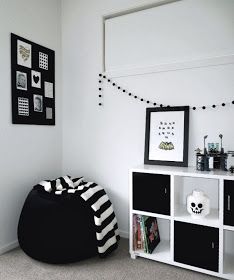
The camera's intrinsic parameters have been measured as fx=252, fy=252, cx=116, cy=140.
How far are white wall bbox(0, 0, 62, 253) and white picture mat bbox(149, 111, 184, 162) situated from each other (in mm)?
1065

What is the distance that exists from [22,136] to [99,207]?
97cm

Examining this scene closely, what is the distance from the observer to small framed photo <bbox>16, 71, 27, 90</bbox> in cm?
224

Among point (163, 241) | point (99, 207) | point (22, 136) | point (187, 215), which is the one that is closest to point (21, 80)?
point (22, 136)

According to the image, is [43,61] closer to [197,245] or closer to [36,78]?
[36,78]

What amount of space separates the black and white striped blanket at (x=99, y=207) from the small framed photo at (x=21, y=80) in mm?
890

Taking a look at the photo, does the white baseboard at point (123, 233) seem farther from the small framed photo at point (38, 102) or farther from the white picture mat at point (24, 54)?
the white picture mat at point (24, 54)

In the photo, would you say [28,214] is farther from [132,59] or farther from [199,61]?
[199,61]

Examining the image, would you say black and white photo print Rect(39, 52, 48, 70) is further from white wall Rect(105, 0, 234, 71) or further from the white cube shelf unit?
the white cube shelf unit

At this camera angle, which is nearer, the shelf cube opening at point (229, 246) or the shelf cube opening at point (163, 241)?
the shelf cube opening at point (229, 246)

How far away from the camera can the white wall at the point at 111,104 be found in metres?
2.04

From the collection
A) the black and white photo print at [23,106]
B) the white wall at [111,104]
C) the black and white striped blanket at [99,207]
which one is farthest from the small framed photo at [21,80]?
the black and white striped blanket at [99,207]

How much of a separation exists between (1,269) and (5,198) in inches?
21.8

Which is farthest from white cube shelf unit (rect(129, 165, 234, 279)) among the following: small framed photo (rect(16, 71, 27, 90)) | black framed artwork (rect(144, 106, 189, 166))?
small framed photo (rect(16, 71, 27, 90))

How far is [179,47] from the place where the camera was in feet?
7.01
